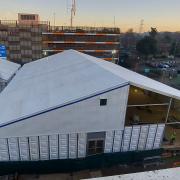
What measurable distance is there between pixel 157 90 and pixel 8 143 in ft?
35.3

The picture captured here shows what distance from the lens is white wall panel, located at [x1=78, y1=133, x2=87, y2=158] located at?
48.3 feet

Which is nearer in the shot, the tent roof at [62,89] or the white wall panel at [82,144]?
the tent roof at [62,89]

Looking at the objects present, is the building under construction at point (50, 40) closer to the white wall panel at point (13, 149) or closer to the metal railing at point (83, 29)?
the metal railing at point (83, 29)

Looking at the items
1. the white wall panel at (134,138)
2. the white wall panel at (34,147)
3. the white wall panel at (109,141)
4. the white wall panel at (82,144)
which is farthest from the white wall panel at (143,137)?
the white wall panel at (34,147)

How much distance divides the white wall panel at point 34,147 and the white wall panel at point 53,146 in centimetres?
91

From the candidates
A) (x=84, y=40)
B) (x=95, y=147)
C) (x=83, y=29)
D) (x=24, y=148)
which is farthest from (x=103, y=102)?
(x=83, y=29)

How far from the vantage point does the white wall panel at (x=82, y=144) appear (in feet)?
48.3

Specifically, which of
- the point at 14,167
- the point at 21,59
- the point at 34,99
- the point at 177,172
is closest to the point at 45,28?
the point at 21,59

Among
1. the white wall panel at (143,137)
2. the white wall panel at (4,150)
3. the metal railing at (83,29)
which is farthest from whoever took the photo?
the metal railing at (83,29)

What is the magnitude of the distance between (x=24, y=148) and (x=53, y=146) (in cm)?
188

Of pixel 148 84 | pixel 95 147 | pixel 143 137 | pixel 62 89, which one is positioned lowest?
pixel 95 147

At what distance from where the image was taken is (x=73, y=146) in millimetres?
14859

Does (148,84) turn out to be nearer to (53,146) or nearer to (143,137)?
(143,137)

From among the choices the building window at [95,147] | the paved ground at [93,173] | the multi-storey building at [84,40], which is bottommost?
the paved ground at [93,173]
